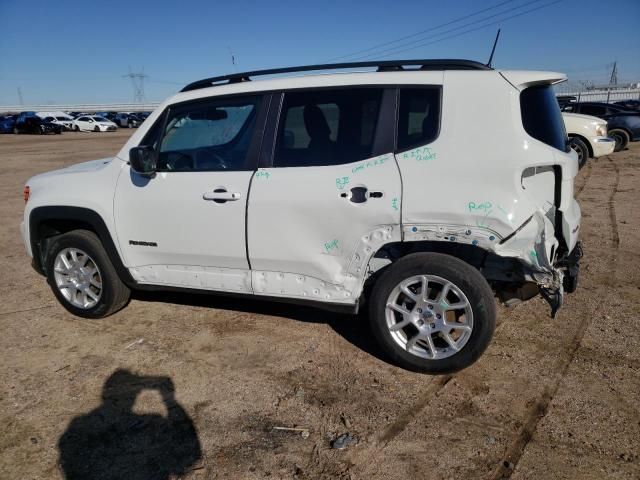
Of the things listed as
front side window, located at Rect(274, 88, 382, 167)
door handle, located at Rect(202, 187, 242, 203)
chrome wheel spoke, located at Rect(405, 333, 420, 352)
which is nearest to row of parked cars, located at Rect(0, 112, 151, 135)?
door handle, located at Rect(202, 187, 242, 203)

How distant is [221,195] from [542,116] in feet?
7.40

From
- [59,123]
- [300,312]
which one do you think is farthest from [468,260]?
[59,123]

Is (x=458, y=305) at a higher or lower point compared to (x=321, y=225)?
lower

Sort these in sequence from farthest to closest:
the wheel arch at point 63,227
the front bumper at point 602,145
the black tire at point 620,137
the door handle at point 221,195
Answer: the black tire at point 620,137
the front bumper at point 602,145
the wheel arch at point 63,227
the door handle at point 221,195

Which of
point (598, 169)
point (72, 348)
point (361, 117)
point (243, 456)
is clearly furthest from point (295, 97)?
point (598, 169)

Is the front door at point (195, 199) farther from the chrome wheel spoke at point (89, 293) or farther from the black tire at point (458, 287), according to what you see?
the black tire at point (458, 287)

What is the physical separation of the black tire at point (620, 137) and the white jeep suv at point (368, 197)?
14.0 m

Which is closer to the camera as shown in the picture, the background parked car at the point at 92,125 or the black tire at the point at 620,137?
the black tire at the point at 620,137

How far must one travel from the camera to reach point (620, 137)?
50.1 ft

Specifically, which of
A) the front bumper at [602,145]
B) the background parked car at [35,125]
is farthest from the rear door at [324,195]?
the background parked car at [35,125]

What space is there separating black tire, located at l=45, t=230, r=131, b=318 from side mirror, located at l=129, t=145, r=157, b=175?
33.6 inches

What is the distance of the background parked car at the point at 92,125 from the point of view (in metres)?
41.1

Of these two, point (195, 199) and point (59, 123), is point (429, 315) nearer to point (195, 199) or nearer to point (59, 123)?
point (195, 199)

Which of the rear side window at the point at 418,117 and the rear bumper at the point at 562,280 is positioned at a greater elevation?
the rear side window at the point at 418,117
